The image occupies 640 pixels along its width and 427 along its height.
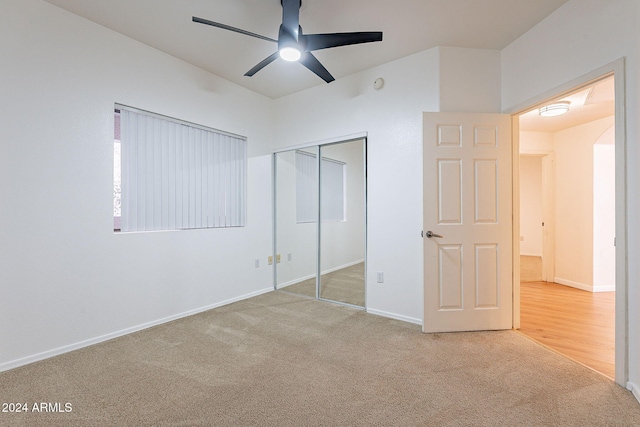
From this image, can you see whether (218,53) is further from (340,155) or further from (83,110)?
(340,155)

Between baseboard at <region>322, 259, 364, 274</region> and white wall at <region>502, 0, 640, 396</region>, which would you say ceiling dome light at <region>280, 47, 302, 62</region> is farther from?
baseboard at <region>322, 259, 364, 274</region>

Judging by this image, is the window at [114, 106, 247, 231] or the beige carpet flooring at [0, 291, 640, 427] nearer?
the beige carpet flooring at [0, 291, 640, 427]

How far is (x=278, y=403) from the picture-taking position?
1.78 metres

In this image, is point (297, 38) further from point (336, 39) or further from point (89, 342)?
point (89, 342)

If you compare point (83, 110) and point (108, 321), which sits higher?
point (83, 110)

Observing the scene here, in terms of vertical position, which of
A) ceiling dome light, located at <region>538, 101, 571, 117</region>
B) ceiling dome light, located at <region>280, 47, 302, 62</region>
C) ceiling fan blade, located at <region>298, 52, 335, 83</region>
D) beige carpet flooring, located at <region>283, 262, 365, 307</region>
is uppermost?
ceiling dome light, located at <region>538, 101, 571, 117</region>

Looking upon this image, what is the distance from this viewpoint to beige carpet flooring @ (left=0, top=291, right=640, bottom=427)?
166cm

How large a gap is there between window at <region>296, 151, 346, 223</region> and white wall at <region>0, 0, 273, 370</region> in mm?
1508

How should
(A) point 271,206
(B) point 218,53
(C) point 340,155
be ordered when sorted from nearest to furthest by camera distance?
(B) point 218,53, (C) point 340,155, (A) point 271,206

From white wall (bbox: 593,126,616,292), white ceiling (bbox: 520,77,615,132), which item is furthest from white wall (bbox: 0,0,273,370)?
white wall (bbox: 593,126,616,292)

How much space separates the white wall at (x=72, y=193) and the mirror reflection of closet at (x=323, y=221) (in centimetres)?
136

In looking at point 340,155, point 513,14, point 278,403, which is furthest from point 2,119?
point 513,14

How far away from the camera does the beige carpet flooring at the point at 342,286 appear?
11.9 feet

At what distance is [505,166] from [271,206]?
2989mm
